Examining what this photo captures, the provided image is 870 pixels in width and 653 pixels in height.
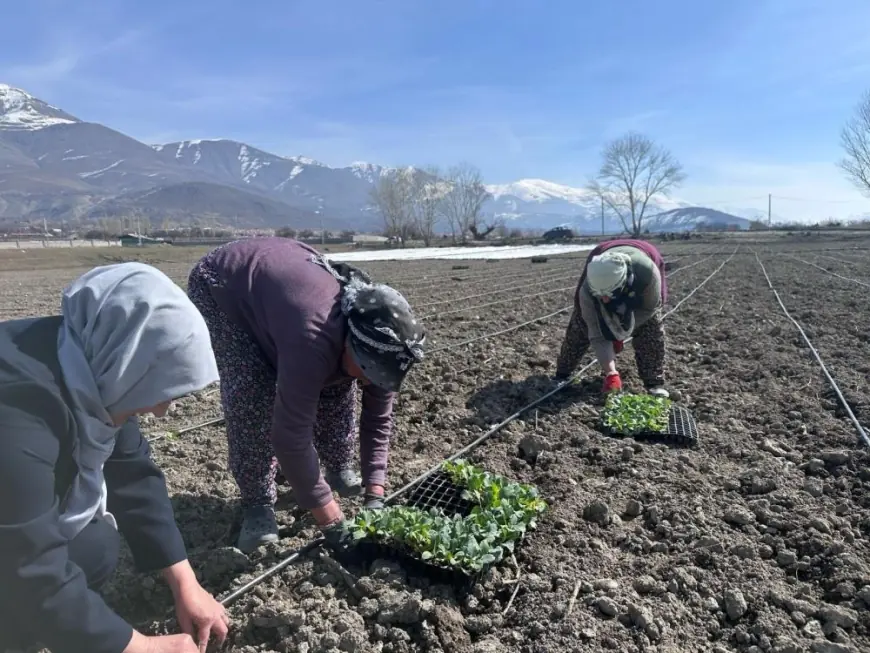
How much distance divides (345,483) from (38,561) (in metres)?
1.74

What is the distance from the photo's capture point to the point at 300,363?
6.97 feet

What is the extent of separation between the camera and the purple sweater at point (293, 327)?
214 centimetres

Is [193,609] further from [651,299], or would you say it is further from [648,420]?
[651,299]

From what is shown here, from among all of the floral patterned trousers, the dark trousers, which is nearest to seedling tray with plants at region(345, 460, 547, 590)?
the floral patterned trousers

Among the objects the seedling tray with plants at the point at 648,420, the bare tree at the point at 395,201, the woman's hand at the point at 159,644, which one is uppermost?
the bare tree at the point at 395,201

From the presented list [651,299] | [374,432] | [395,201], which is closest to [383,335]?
[374,432]

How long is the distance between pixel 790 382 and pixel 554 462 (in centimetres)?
253

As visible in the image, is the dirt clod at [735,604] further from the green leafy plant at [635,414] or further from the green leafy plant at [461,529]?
the green leafy plant at [635,414]

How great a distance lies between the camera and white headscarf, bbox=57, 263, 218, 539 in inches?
52.6

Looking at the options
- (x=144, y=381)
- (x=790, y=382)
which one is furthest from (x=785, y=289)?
(x=144, y=381)

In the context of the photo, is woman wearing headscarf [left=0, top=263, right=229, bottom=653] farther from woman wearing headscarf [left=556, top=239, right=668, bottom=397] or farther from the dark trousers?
woman wearing headscarf [left=556, top=239, right=668, bottom=397]

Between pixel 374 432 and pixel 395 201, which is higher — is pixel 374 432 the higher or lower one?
the lower one

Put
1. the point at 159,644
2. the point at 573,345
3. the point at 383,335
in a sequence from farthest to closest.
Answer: the point at 573,345 < the point at 383,335 < the point at 159,644

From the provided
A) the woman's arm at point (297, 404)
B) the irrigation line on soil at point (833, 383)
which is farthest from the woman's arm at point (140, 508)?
the irrigation line on soil at point (833, 383)
